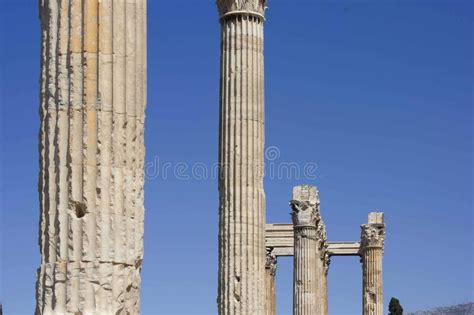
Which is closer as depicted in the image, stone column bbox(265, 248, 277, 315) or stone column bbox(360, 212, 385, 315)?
stone column bbox(265, 248, 277, 315)

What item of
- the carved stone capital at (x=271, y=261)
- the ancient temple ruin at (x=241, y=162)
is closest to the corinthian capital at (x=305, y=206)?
the carved stone capital at (x=271, y=261)

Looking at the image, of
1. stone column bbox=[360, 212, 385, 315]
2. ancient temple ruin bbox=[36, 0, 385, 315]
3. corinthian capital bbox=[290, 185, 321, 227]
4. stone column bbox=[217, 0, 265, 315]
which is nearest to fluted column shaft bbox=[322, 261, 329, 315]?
stone column bbox=[360, 212, 385, 315]

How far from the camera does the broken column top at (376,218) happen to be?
6216cm

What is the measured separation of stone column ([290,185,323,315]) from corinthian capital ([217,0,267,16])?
19076 mm

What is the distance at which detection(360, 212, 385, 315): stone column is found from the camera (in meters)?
59.7

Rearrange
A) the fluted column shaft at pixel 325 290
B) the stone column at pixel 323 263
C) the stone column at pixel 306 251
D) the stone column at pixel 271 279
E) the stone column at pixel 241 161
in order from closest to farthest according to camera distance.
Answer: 1. the stone column at pixel 241 161
2. the stone column at pixel 306 251
3. the stone column at pixel 323 263
4. the fluted column shaft at pixel 325 290
5. the stone column at pixel 271 279

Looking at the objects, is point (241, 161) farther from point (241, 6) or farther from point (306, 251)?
point (306, 251)

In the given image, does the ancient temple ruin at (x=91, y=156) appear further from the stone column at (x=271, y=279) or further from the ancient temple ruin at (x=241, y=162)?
the stone column at (x=271, y=279)

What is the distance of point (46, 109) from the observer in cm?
1623

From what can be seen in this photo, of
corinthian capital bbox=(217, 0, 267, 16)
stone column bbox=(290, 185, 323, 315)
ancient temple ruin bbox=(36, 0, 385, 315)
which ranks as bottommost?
ancient temple ruin bbox=(36, 0, 385, 315)

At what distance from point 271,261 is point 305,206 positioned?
12.0m

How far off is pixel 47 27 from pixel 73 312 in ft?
13.4

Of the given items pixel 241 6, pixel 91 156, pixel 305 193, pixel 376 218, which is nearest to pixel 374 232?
pixel 376 218

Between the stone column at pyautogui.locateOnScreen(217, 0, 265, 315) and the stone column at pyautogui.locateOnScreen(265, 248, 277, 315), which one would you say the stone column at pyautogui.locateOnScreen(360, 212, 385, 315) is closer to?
the stone column at pyautogui.locateOnScreen(265, 248, 277, 315)
